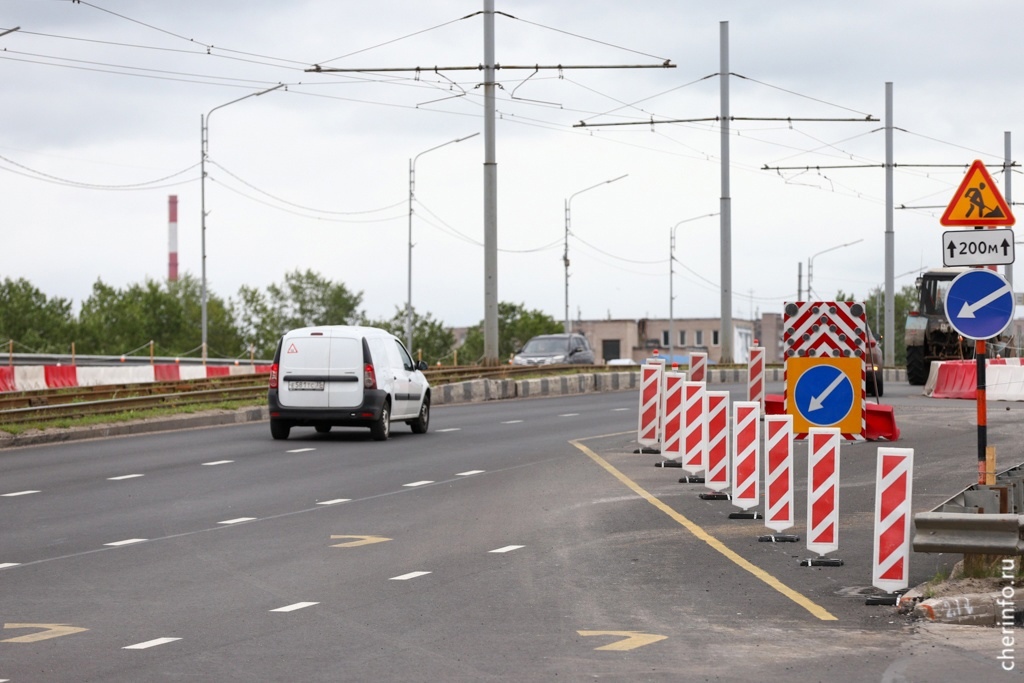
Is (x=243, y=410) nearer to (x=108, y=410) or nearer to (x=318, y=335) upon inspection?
(x=108, y=410)

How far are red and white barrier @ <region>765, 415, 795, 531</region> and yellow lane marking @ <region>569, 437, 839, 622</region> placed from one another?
1.92 ft

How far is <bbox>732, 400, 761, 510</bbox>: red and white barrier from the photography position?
13.4 metres

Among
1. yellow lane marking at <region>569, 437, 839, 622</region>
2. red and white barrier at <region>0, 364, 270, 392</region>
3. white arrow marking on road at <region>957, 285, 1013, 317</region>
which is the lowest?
yellow lane marking at <region>569, 437, 839, 622</region>

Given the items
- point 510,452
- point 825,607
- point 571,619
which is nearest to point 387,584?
point 571,619

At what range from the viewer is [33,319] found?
109m

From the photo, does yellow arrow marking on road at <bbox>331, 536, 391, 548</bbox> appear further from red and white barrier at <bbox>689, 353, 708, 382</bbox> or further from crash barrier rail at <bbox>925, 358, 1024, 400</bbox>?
crash barrier rail at <bbox>925, 358, 1024, 400</bbox>

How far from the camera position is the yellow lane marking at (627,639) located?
302 inches

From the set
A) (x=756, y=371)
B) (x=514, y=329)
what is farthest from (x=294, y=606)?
(x=514, y=329)

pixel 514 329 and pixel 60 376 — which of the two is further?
pixel 514 329

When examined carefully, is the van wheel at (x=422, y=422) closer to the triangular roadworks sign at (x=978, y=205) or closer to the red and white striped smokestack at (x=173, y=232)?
the triangular roadworks sign at (x=978, y=205)

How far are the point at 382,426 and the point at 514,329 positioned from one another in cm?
11654

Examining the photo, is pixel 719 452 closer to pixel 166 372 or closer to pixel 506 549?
pixel 506 549

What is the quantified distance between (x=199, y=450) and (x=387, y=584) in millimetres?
11173

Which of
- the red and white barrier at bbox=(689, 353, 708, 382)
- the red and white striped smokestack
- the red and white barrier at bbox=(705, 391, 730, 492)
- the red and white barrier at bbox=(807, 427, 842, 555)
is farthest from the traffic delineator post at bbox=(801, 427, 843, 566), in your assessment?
the red and white striped smokestack
